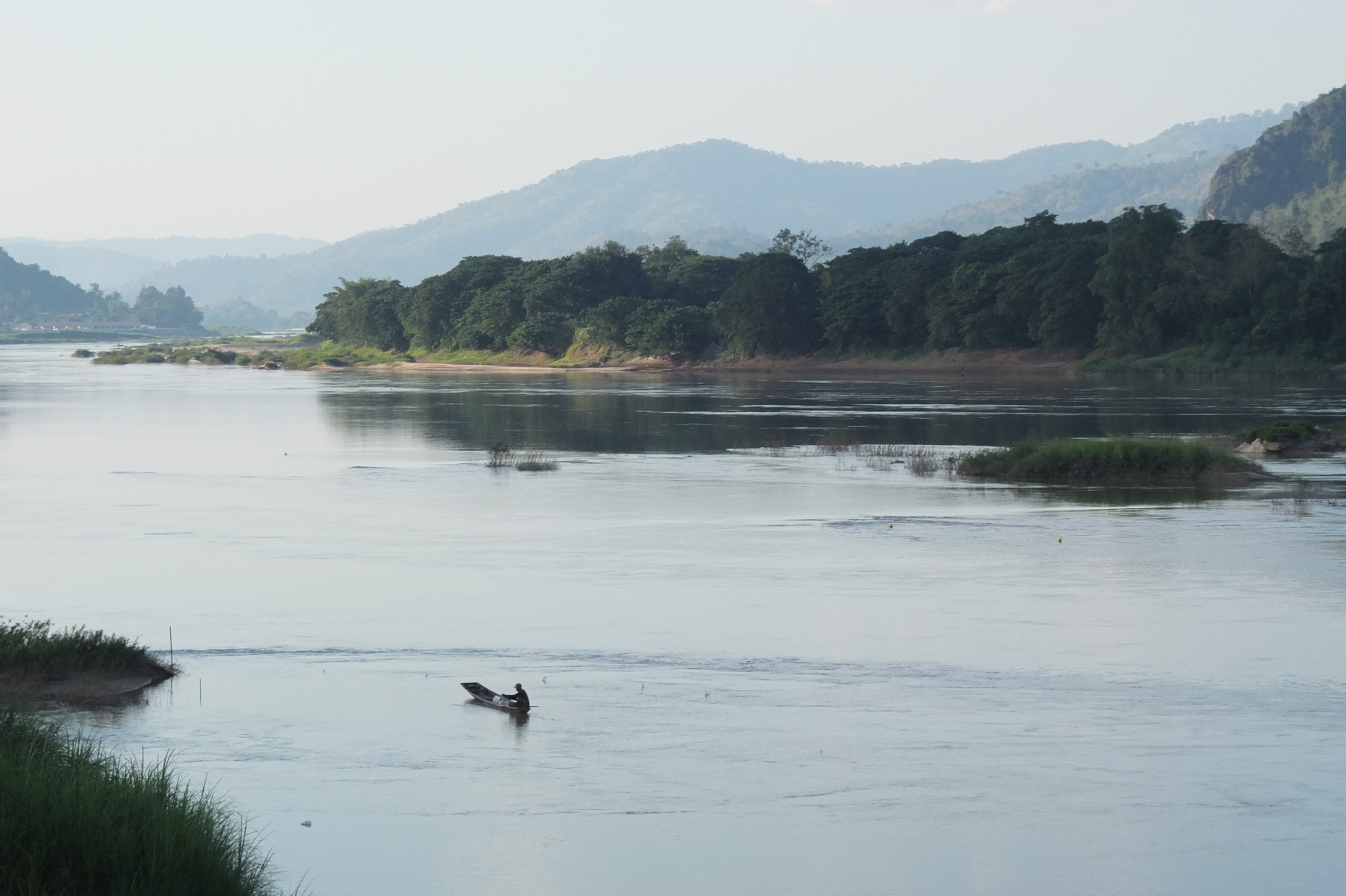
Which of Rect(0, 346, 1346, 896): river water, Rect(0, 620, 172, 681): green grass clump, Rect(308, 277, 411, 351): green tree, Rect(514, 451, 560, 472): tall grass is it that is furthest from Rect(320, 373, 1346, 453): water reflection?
Rect(308, 277, 411, 351): green tree

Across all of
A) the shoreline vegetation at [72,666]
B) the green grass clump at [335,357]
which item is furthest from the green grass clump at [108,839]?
the green grass clump at [335,357]

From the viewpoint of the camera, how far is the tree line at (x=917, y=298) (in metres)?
102

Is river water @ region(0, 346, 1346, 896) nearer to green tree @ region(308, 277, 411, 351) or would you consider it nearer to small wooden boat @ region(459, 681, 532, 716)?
small wooden boat @ region(459, 681, 532, 716)

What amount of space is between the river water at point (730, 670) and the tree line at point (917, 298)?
60730 millimetres

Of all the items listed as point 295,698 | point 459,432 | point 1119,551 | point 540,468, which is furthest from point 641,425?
point 295,698

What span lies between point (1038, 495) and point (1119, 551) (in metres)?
9.07

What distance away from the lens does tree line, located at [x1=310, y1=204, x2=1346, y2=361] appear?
4001 inches

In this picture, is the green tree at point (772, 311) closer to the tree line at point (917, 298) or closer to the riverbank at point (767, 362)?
the tree line at point (917, 298)

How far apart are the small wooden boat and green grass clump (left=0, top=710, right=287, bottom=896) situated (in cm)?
584

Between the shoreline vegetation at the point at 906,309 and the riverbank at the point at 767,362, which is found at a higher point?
the shoreline vegetation at the point at 906,309

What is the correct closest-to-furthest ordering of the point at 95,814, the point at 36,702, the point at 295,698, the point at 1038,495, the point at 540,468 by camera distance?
the point at 95,814, the point at 36,702, the point at 295,698, the point at 1038,495, the point at 540,468

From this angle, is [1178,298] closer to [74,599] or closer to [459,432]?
[459,432]

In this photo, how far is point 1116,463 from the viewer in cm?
3978

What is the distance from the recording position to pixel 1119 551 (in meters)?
28.1
